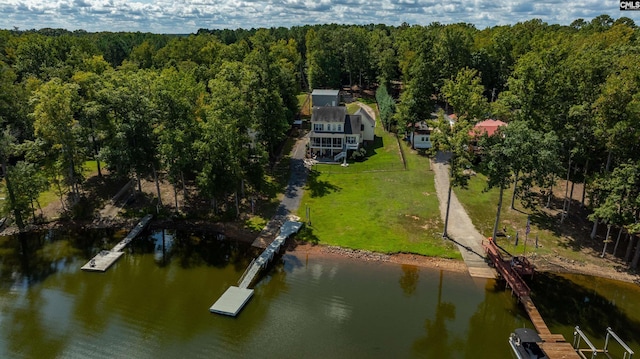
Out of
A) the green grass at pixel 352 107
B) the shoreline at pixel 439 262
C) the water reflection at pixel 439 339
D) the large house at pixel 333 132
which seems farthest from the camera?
the green grass at pixel 352 107

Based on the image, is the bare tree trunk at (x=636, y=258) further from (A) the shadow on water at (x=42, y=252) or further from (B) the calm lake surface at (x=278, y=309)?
(A) the shadow on water at (x=42, y=252)

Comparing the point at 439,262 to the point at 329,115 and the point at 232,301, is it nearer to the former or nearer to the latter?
the point at 232,301

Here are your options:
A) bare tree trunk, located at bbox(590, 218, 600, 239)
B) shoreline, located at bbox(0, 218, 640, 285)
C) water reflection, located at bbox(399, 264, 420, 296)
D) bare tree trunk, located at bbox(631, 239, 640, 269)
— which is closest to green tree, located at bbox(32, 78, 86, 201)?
shoreline, located at bbox(0, 218, 640, 285)

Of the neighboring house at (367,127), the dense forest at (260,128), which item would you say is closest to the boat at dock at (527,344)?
the dense forest at (260,128)

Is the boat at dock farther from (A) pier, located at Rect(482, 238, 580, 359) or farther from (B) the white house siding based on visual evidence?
(B) the white house siding

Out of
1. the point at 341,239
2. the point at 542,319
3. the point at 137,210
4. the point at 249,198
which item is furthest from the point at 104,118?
the point at 542,319

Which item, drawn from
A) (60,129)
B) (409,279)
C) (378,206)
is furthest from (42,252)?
(409,279)
